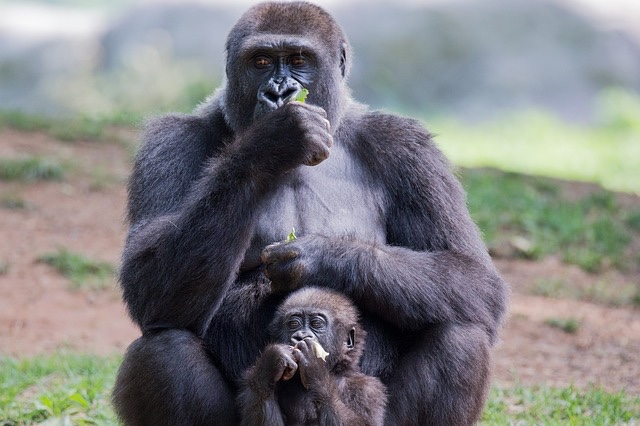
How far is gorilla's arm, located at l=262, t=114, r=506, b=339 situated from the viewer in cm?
474

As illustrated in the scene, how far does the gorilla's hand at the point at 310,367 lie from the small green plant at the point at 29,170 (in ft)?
23.2

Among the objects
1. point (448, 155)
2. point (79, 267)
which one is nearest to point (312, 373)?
point (79, 267)

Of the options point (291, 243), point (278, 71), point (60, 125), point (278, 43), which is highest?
point (60, 125)

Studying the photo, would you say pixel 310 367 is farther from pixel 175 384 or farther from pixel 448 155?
pixel 448 155

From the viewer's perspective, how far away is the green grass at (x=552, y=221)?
32.1 ft

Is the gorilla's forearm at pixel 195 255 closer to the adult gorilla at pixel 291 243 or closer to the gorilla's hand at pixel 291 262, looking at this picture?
the adult gorilla at pixel 291 243

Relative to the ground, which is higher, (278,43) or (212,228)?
(278,43)

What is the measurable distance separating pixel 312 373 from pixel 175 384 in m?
0.68

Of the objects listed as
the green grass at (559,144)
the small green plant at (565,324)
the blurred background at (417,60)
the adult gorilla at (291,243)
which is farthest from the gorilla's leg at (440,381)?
the blurred background at (417,60)

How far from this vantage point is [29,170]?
35.1 ft

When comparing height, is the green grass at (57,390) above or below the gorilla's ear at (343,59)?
below

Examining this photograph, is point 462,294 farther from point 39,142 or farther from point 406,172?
point 39,142

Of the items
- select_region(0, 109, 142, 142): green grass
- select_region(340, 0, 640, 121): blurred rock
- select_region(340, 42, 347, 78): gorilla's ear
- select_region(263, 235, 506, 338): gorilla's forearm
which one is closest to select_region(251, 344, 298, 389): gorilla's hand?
select_region(263, 235, 506, 338): gorilla's forearm

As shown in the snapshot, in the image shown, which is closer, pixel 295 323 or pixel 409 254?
pixel 295 323
